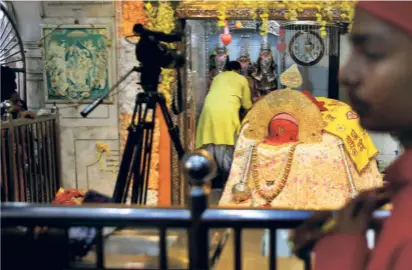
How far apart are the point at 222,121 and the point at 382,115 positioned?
3918mm

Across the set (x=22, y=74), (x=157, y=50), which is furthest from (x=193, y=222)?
(x=22, y=74)

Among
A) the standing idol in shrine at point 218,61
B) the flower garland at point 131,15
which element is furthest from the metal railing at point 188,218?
the standing idol in shrine at point 218,61

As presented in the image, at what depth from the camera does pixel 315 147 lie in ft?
11.2

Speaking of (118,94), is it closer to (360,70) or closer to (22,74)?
(22,74)

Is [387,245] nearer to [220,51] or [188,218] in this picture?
[188,218]

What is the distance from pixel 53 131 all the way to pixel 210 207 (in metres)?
3.18

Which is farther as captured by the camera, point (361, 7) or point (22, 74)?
point (22, 74)

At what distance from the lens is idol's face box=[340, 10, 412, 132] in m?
0.60

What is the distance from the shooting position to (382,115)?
62 centimetres

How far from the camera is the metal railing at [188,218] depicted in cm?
80

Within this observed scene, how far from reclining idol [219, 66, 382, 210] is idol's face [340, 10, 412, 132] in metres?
2.69

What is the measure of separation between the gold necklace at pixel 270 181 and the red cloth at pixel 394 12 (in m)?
2.81

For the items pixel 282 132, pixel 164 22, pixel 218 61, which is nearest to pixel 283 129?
pixel 282 132

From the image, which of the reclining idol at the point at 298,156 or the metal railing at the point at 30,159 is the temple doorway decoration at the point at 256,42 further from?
the metal railing at the point at 30,159
